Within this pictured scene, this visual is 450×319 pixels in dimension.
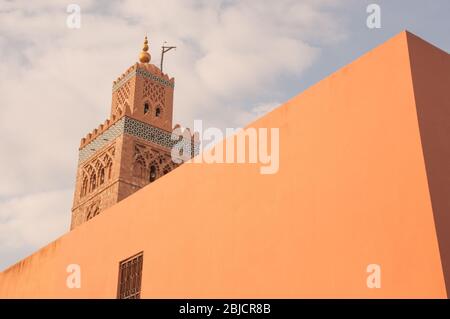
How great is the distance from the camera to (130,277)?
7590mm

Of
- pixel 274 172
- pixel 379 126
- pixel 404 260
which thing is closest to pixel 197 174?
pixel 274 172

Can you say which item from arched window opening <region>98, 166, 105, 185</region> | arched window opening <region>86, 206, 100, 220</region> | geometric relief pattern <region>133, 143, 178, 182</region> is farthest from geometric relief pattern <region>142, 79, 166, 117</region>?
arched window opening <region>86, 206, 100, 220</region>

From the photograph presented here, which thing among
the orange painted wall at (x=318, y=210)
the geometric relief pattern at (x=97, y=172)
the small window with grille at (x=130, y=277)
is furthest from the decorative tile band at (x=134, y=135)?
the orange painted wall at (x=318, y=210)

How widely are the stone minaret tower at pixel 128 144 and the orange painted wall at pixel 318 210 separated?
10.9 metres

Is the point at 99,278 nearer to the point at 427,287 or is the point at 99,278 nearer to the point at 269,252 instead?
the point at 269,252

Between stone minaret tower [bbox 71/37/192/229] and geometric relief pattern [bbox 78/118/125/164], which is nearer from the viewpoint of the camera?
stone minaret tower [bbox 71/37/192/229]

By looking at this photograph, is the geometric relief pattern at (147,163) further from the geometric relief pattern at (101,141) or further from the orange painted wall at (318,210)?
the orange painted wall at (318,210)

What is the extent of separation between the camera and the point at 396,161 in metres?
4.98

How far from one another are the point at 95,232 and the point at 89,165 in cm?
1176

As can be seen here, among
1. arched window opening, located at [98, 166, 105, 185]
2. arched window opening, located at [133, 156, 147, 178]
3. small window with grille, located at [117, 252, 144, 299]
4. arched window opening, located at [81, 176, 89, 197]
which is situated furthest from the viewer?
arched window opening, located at [81, 176, 89, 197]

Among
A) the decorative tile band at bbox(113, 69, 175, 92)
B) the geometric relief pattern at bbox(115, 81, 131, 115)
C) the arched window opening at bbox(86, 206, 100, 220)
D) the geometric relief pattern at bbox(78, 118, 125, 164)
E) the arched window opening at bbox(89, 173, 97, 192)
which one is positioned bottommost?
the arched window opening at bbox(86, 206, 100, 220)

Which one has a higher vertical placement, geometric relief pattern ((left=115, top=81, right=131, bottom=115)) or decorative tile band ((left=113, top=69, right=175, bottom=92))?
decorative tile band ((left=113, top=69, right=175, bottom=92))

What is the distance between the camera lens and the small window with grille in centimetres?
746

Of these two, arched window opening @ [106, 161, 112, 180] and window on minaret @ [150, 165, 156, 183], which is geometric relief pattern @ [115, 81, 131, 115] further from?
window on minaret @ [150, 165, 156, 183]
